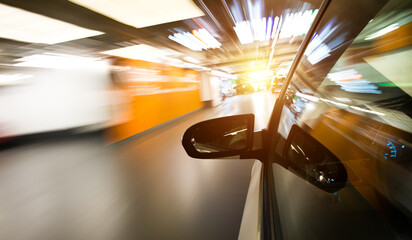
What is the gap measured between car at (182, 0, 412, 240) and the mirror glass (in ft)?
0.20

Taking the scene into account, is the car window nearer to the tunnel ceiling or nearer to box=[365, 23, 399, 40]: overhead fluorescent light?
box=[365, 23, 399, 40]: overhead fluorescent light

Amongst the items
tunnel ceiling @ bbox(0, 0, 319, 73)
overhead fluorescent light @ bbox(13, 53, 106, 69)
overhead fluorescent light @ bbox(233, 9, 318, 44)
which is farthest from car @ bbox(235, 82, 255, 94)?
overhead fluorescent light @ bbox(13, 53, 106, 69)

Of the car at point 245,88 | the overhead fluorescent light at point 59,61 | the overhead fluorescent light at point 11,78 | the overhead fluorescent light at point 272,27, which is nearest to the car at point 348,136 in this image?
the overhead fluorescent light at point 272,27

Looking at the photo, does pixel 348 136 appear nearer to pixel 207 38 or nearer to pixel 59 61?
pixel 207 38

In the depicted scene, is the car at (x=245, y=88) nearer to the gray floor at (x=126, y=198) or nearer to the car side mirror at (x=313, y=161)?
the gray floor at (x=126, y=198)

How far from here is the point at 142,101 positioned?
767 centimetres

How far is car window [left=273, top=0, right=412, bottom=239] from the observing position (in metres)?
0.34

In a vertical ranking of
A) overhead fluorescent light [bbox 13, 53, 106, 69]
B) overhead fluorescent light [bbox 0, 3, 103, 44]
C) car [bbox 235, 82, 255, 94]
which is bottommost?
car [bbox 235, 82, 255, 94]

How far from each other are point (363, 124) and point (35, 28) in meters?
5.83

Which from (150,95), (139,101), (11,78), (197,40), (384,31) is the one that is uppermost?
(197,40)

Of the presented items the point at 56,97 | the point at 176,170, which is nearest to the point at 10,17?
the point at 176,170

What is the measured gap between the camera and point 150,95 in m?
8.17

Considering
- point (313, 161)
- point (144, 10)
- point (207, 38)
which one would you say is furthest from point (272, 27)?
point (313, 161)

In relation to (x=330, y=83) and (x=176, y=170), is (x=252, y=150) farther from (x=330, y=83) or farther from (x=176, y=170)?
(x=176, y=170)
